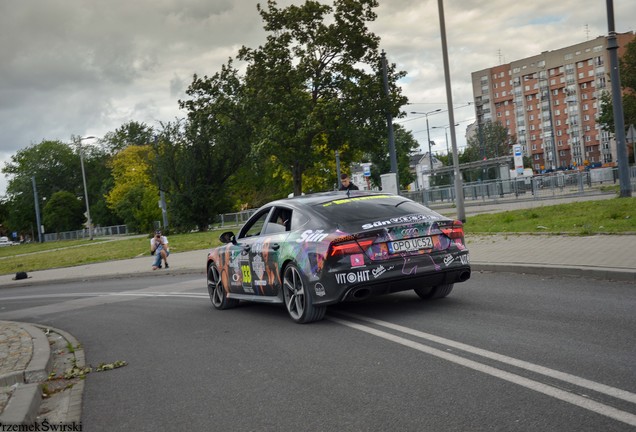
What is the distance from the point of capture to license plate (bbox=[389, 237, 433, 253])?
7.81 m

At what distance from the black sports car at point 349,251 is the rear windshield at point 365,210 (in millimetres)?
11

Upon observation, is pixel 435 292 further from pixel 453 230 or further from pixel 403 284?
pixel 403 284

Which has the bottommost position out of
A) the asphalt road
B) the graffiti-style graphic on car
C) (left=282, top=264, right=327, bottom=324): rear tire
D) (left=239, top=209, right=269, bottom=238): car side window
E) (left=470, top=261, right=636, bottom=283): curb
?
the asphalt road

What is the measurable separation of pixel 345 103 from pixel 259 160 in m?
6.16

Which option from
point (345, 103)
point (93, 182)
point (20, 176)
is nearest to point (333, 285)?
point (345, 103)

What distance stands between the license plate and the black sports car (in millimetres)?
11

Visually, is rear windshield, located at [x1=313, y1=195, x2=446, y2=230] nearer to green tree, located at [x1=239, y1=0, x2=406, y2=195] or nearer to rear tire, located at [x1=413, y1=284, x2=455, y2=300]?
rear tire, located at [x1=413, y1=284, x2=455, y2=300]

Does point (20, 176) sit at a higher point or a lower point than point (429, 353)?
higher

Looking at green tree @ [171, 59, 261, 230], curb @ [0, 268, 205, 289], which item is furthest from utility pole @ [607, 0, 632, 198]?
green tree @ [171, 59, 261, 230]

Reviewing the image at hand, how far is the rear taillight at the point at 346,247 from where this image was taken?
7.66 metres

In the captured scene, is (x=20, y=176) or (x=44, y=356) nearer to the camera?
(x=44, y=356)

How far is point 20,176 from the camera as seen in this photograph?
400ft

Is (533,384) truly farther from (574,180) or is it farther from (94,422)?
(574,180)

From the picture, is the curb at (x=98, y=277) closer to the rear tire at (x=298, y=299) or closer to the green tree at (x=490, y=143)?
the rear tire at (x=298, y=299)
